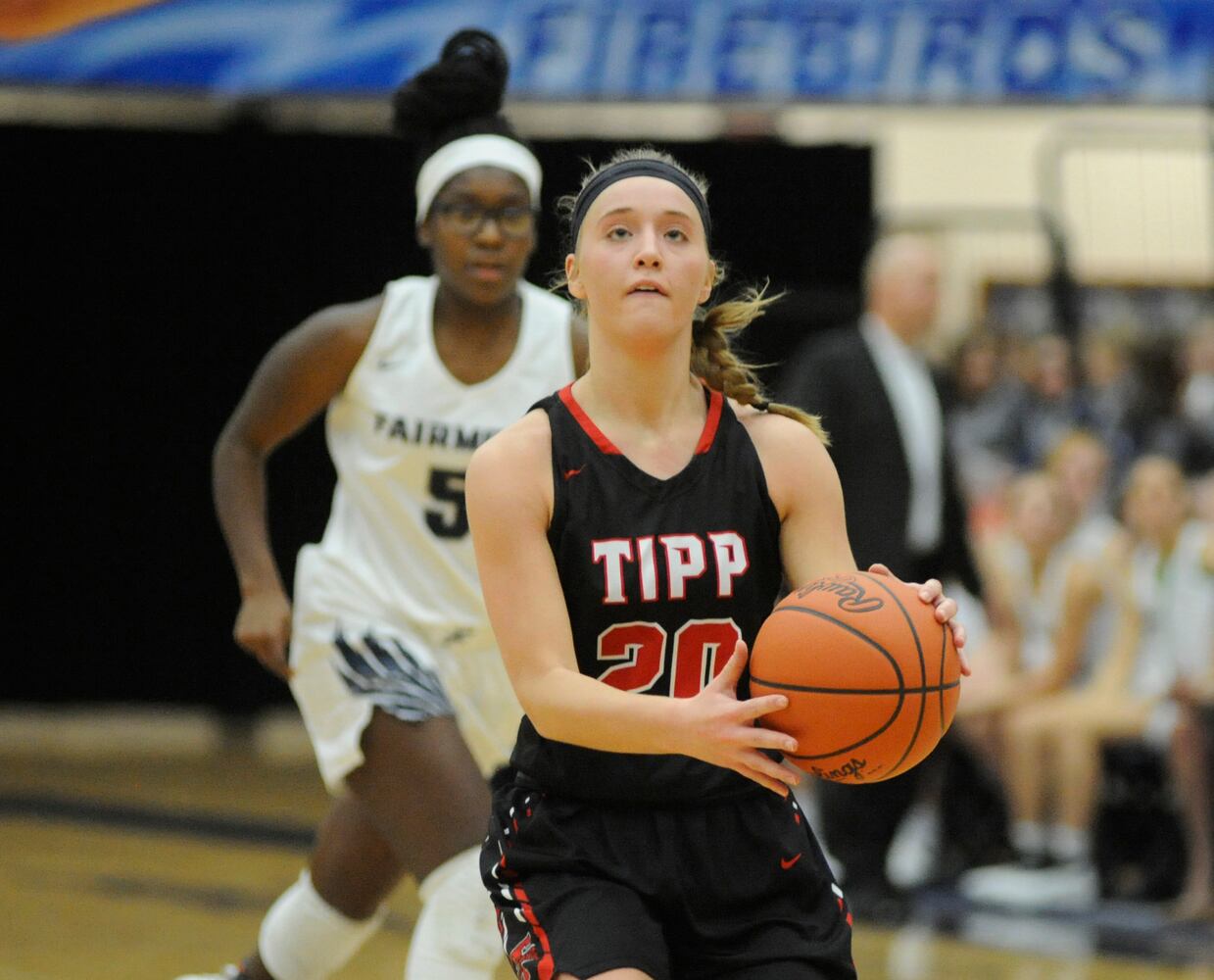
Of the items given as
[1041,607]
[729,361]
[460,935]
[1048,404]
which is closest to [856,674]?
[729,361]

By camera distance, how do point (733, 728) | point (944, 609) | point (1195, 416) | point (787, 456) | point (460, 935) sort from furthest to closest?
point (1195, 416)
point (460, 935)
point (787, 456)
point (944, 609)
point (733, 728)

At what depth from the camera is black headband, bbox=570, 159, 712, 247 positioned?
3133mm

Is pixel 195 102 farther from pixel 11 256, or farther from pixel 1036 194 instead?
pixel 1036 194

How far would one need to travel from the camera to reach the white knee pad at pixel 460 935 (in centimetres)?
398

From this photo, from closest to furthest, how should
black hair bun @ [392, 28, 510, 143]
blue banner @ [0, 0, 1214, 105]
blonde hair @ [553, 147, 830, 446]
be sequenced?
1. blonde hair @ [553, 147, 830, 446]
2. black hair bun @ [392, 28, 510, 143]
3. blue banner @ [0, 0, 1214, 105]

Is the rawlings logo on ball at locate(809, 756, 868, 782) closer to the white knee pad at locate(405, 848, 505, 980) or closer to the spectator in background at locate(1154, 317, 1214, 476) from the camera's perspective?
the white knee pad at locate(405, 848, 505, 980)

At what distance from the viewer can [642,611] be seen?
304cm

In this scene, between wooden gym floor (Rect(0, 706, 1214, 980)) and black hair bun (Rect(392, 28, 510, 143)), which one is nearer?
black hair bun (Rect(392, 28, 510, 143))

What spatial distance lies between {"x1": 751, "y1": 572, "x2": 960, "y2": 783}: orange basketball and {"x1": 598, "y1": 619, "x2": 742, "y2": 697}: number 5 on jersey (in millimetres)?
130

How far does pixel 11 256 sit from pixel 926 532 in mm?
5968

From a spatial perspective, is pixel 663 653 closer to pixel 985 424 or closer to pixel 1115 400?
pixel 1115 400

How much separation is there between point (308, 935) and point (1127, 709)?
381 cm

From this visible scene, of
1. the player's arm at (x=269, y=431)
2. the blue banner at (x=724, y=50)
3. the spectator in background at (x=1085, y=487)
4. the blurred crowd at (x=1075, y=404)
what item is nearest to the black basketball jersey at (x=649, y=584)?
the player's arm at (x=269, y=431)

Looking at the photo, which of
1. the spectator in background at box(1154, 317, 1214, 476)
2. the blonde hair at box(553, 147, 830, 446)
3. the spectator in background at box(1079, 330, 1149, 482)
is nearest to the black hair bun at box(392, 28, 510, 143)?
the blonde hair at box(553, 147, 830, 446)
